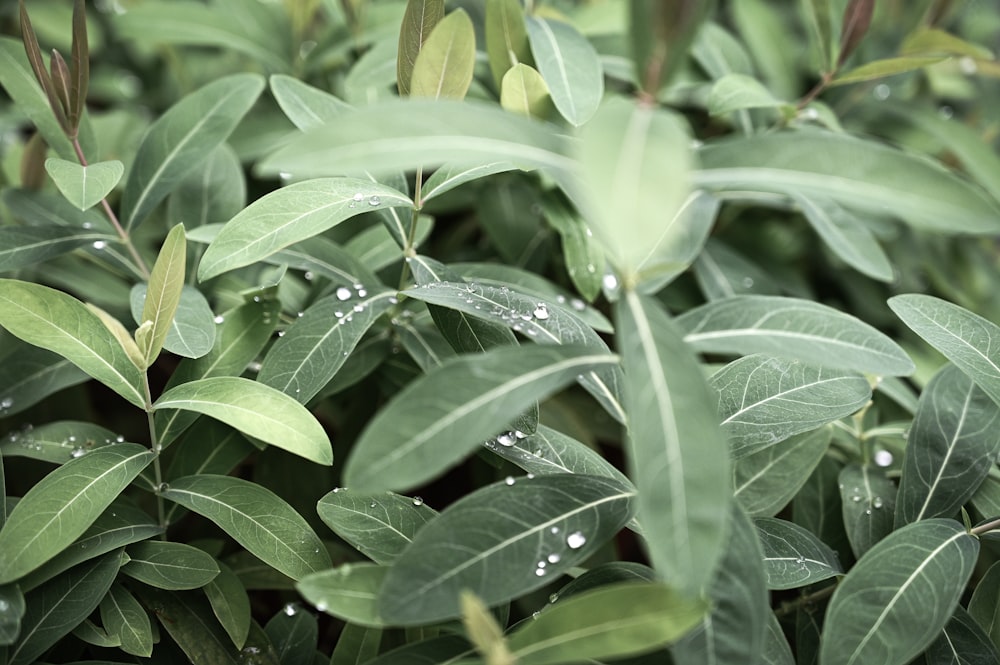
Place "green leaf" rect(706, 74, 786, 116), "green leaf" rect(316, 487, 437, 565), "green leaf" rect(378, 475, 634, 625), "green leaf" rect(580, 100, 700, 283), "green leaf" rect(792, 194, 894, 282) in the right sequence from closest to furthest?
"green leaf" rect(580, 100, 700, 283), "green leaf" rect(378, 475, 634, 625), "green leaf" rect(316, 487, 437, 565), "green leaf" rect(792, 194, 894, 282), "green leaf" rect(706, 74, 786, 116)

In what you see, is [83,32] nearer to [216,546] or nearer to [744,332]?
[216,546]

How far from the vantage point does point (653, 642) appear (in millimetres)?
513

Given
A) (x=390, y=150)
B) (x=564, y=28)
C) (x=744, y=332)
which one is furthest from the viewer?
(x=564, y=28)

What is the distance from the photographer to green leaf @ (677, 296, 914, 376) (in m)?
0.61

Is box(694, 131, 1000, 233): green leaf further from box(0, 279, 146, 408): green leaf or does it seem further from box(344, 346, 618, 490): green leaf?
box(0, 279, 146, 408): green leaf

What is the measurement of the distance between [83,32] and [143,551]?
56cm

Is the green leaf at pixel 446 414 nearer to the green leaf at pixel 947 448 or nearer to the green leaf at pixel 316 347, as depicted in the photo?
the green leaf at pixel 316 347

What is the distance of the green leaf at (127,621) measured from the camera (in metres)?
0.70

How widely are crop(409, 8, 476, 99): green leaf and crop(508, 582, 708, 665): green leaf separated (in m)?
0.49

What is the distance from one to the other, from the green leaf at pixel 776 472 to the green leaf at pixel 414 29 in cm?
55

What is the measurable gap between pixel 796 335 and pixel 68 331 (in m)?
0.68

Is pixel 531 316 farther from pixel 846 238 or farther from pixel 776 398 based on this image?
pixel 846 238

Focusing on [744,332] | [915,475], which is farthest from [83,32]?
[915,475]

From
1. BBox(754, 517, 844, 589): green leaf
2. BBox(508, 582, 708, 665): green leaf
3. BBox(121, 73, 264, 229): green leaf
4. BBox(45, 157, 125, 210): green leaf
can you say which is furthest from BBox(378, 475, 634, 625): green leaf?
BBox(121, 73, 264, 229): green leaf
